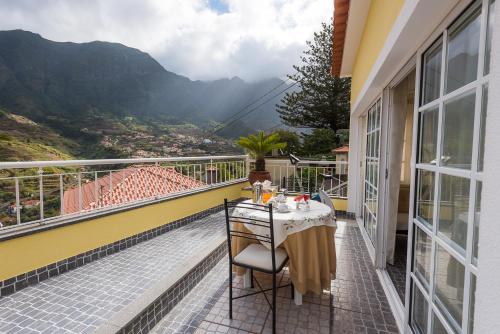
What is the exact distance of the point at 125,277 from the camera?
255 cm

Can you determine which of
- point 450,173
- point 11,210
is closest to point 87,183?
point 11,210

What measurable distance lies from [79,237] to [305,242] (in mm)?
2481

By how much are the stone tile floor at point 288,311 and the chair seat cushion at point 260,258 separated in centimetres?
46

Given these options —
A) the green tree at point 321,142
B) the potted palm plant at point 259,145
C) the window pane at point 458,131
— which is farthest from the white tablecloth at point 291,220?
the green tree at point 321,142

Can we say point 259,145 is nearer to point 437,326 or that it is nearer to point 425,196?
point 425,196

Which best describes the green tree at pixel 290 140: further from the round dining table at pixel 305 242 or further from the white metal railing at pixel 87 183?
the round dining table at pixel 305 242

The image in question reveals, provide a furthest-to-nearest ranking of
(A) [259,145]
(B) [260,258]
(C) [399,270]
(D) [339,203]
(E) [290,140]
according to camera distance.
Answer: (E) [290,140] → (A) [259,145] → (D) [339,203] → (C) [399,270] → (B) [260,258]

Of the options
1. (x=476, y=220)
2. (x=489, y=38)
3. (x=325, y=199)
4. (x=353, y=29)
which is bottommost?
(x=325, y=199)

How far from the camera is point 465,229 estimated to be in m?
1.04

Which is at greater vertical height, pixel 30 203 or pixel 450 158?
pixel 450 158

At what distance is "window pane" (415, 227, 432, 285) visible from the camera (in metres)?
1.46

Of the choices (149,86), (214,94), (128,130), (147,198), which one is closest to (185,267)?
(147,198)

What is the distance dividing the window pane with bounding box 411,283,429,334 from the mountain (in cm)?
1764

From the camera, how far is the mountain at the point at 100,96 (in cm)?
1884
